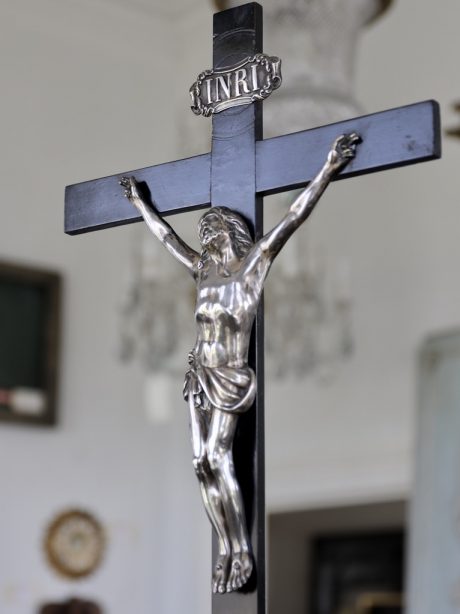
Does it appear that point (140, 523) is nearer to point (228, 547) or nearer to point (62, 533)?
point (62, 533)

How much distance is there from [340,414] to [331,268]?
2.60ft

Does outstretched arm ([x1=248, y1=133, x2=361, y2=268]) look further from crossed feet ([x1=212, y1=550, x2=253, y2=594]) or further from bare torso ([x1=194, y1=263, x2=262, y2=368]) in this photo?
crossed feet ([x1=212, y1=550, x2=253, y2=594])

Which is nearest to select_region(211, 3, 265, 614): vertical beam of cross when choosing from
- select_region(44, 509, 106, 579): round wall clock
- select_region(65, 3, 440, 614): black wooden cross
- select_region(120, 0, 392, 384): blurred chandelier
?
select_region(65, 3, 440, 614): black wooden cross

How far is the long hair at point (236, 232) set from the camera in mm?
1874

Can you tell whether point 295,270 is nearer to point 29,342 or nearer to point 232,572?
point 29,342

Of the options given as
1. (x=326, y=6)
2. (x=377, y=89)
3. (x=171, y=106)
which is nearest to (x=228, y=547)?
(x=326, y=6)

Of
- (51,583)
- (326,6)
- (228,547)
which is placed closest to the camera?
(228,547)

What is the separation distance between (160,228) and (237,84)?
10.6 inches

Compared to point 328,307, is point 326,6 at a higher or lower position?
higher

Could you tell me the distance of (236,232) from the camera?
188 cm

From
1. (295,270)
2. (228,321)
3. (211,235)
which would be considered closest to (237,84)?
(211,235)

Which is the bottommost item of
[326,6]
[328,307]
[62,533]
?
[62,533]

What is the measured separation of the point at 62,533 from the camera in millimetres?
7461

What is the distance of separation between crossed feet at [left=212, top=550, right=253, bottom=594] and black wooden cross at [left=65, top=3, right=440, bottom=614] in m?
0.01
